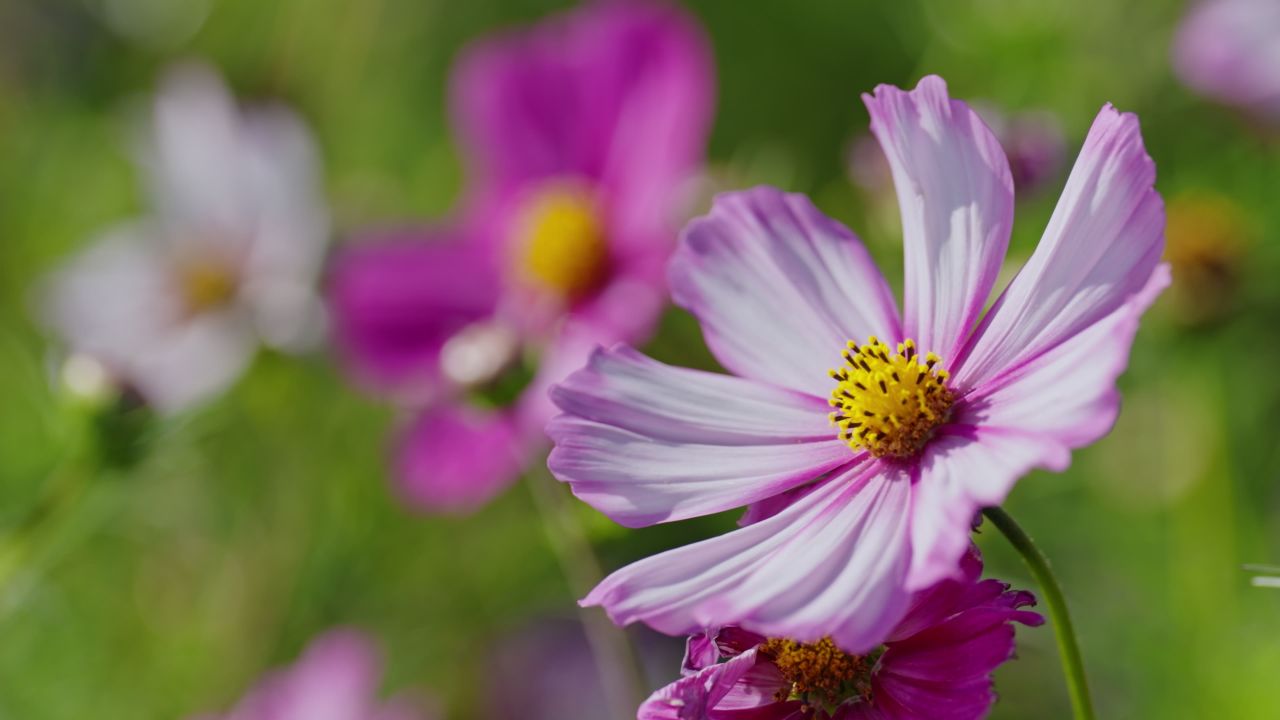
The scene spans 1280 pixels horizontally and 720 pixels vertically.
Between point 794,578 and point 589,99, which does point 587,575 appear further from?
point 589,99

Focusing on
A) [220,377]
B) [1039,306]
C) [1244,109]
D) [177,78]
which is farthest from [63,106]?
[1039,306]

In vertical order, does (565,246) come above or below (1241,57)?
above

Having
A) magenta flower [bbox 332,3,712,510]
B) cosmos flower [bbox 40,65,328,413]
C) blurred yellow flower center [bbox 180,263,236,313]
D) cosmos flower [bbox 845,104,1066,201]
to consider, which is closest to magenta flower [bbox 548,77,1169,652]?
cosmos flower [bbox 845,104,1066,201]

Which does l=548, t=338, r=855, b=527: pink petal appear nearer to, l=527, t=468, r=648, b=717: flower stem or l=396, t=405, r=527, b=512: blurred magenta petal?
l=527, t=468, r=648, b=717: flower stem

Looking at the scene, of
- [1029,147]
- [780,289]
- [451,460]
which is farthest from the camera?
[451,460]

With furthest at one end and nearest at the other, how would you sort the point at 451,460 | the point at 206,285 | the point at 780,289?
the point at 206,285, the point at 451,460, the point at 780,289

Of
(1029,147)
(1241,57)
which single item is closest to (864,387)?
(1029,147)

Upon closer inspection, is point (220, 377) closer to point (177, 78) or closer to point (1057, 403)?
point (177, 78)
